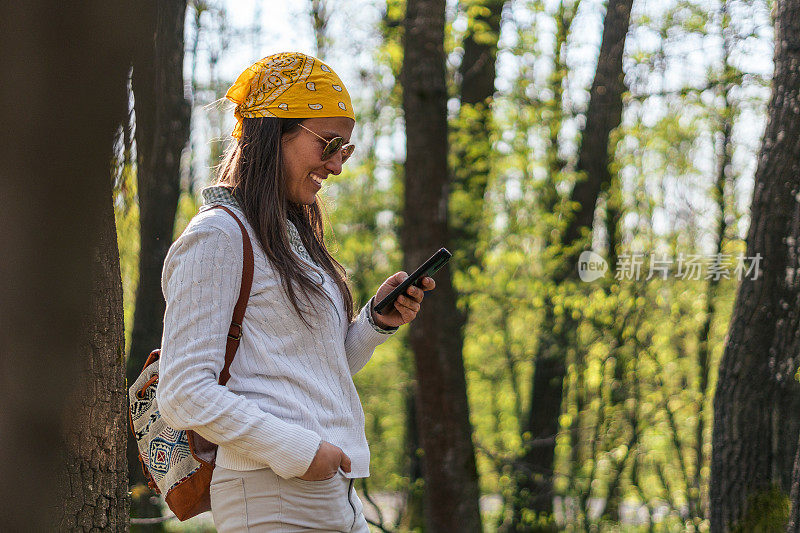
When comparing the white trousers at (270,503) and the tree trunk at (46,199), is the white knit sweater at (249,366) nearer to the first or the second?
the white trousers at (270,503)

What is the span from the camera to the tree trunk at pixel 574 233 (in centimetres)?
821

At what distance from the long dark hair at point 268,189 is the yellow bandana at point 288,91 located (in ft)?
0.10

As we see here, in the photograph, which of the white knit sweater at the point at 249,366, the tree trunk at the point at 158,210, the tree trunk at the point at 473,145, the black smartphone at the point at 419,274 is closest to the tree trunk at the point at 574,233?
the tree trunk at the point at 473,145

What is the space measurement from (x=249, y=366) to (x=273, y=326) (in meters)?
0.10

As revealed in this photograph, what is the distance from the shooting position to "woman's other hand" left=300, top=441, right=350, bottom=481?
1810 mm

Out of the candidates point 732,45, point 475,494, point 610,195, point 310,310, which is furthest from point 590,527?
point 310,310

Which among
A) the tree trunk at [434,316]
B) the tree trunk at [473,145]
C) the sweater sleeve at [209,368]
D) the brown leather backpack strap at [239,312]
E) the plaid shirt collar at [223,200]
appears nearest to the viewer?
the sweater sleeve at [209,368]

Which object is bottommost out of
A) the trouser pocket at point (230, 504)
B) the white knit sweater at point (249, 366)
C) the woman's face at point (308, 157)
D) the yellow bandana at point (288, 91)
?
the trouser pocket at point (230, 504)

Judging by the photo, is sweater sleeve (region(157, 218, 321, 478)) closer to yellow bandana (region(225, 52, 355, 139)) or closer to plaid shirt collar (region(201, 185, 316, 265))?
plaid shirt collar (region(201, 185, 316, 265))

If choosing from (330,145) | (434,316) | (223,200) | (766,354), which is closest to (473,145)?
(434,316)

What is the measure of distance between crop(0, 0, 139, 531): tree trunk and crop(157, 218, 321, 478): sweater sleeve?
0.65 ft

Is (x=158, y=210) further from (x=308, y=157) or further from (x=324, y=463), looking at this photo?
(x=324, y=463)

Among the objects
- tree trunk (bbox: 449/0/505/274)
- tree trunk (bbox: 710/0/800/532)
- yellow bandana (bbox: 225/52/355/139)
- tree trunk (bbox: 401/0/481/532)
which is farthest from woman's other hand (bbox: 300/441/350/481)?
tree trunk (bbox: 449/0/505/274)

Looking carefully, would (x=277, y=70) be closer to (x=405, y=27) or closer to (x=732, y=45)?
(x=405, y=27)
